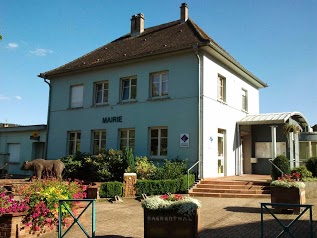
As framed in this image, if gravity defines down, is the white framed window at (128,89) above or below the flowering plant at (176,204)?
above

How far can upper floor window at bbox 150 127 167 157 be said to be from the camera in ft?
57.9

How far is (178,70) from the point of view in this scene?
689 inches

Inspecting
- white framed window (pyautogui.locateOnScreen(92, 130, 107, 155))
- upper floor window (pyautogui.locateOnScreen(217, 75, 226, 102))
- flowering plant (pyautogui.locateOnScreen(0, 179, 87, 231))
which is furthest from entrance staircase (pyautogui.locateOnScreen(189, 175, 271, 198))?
flowering plant (pyautogui.locateOnScreen(0, 179, 87, 231))

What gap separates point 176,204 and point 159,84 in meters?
12.5

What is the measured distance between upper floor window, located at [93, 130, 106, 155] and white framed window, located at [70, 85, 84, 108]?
242cm

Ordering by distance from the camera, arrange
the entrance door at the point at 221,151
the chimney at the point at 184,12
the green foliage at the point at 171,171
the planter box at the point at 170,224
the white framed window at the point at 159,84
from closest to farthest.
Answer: the planter box at the point at 170,224, the green foliage at the point at 171,171, the white framed window at the point at 159,84, the entrance door at the point at 221,151, the chimney at the point at 184,12

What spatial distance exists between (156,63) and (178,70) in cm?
152

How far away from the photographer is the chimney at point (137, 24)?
23219mm

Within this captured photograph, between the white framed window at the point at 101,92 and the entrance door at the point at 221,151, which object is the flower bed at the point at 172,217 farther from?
the white framed window at the point at 101,92

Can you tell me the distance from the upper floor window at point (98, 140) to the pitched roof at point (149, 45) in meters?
4.10

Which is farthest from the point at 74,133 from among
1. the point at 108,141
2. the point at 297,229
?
the point at 297,229

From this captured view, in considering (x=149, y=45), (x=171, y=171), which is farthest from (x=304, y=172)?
(x=149, y=45)

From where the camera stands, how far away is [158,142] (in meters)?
17.9

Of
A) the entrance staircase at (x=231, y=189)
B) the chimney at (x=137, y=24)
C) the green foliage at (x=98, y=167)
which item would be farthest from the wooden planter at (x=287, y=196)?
the chimney at (x=137, y=24)
